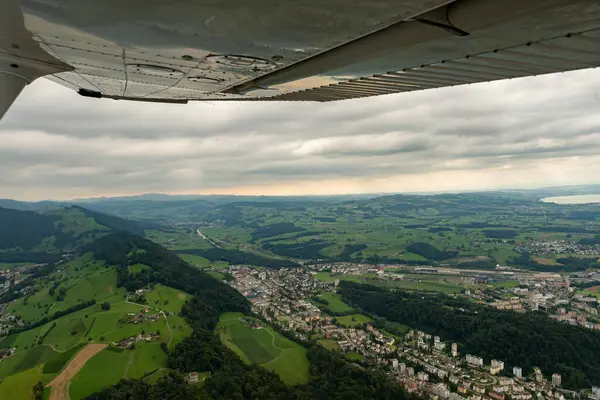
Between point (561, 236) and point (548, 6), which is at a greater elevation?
point (548, 6)

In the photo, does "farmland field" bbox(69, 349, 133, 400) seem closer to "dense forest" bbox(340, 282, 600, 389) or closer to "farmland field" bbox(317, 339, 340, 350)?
"farmland field" bbox(317, 339, 340, 350)

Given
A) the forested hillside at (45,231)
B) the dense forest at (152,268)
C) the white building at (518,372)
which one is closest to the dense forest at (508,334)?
the white building at (518,372)

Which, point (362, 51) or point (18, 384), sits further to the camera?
point (18, 384)

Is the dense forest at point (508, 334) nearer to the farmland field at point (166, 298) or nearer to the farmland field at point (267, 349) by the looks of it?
the farmland field at point (267, 349)

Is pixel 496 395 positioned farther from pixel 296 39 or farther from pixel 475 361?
pixel 296 39

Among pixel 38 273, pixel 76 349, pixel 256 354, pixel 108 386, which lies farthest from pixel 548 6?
pixel 38 273

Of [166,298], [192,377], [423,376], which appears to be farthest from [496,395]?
[166,298]

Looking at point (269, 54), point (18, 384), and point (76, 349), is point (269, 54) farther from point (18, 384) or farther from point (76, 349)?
point (76, 349)
